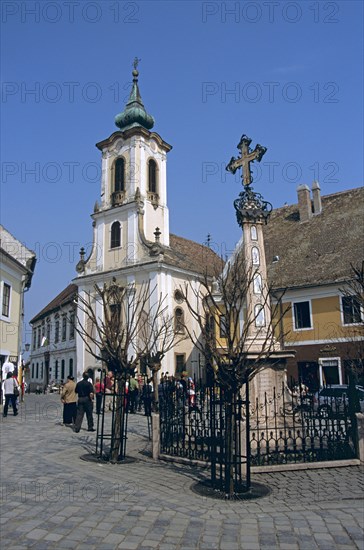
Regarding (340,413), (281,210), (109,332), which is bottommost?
(340,413)

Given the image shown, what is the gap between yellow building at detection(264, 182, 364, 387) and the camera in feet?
82.0

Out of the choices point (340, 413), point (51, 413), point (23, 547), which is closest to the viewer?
point (23, 547)

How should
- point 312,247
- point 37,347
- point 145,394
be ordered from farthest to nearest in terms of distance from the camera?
point 37,347, point 312,247, point 145,394

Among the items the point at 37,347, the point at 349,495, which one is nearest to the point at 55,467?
the point at 349,495

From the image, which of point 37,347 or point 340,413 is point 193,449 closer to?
point 340,413

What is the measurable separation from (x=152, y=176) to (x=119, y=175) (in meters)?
2.59

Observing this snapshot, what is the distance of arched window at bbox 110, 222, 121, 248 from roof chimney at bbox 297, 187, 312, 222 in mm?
13385

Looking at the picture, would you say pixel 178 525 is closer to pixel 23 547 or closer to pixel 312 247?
pixel 23 547

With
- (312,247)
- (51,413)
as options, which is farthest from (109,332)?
(312,247)

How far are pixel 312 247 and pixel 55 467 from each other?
22941mm

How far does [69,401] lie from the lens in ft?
50.1

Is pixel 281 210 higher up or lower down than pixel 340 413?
higher up

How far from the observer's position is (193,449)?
9.84m

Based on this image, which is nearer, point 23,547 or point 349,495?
point 23,547
